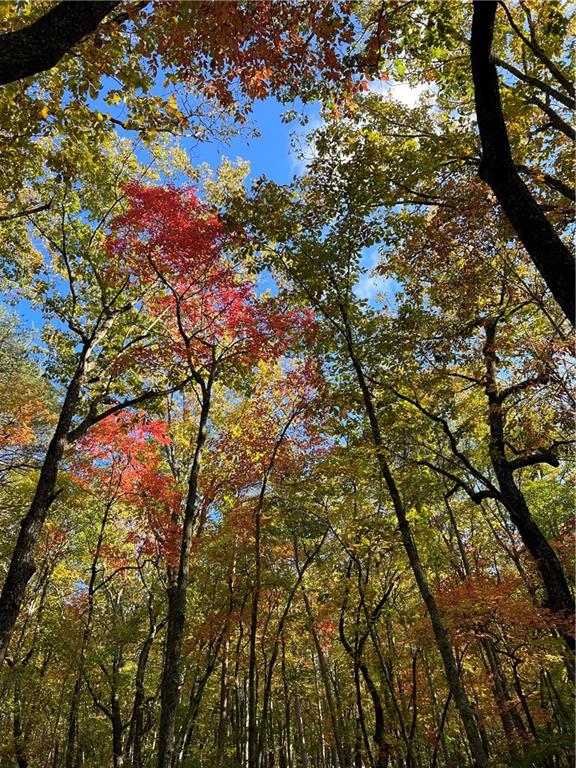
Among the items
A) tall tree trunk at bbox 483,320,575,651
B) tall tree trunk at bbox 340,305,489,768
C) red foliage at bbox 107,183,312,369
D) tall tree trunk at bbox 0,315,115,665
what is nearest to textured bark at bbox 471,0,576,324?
tall tree trunk at bbox 340,305,489,768

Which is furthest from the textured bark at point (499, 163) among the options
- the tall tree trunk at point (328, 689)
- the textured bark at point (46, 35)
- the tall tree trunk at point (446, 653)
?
the tall tree trunk at point (328, 689)

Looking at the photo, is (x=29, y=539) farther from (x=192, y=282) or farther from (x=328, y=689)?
(x=328, y=689)

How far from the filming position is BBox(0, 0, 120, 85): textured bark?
118 inches

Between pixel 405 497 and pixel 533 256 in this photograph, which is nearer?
Result: pixel 533 256

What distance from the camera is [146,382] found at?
11500 mm

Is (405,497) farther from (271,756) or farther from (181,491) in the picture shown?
(271,756)

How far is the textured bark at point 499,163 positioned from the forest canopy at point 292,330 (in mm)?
19

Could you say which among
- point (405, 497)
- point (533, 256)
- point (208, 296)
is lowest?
point (533, 256)

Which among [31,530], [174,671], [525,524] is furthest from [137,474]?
[525,524]

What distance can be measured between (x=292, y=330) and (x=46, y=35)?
743cm

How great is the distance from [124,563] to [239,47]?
1729 cm

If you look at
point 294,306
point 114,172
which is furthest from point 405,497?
point 114,172

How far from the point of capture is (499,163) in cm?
389

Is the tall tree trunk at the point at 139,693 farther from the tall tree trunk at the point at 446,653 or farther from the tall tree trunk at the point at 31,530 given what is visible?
the tall tree trunk at the point at 446,653
